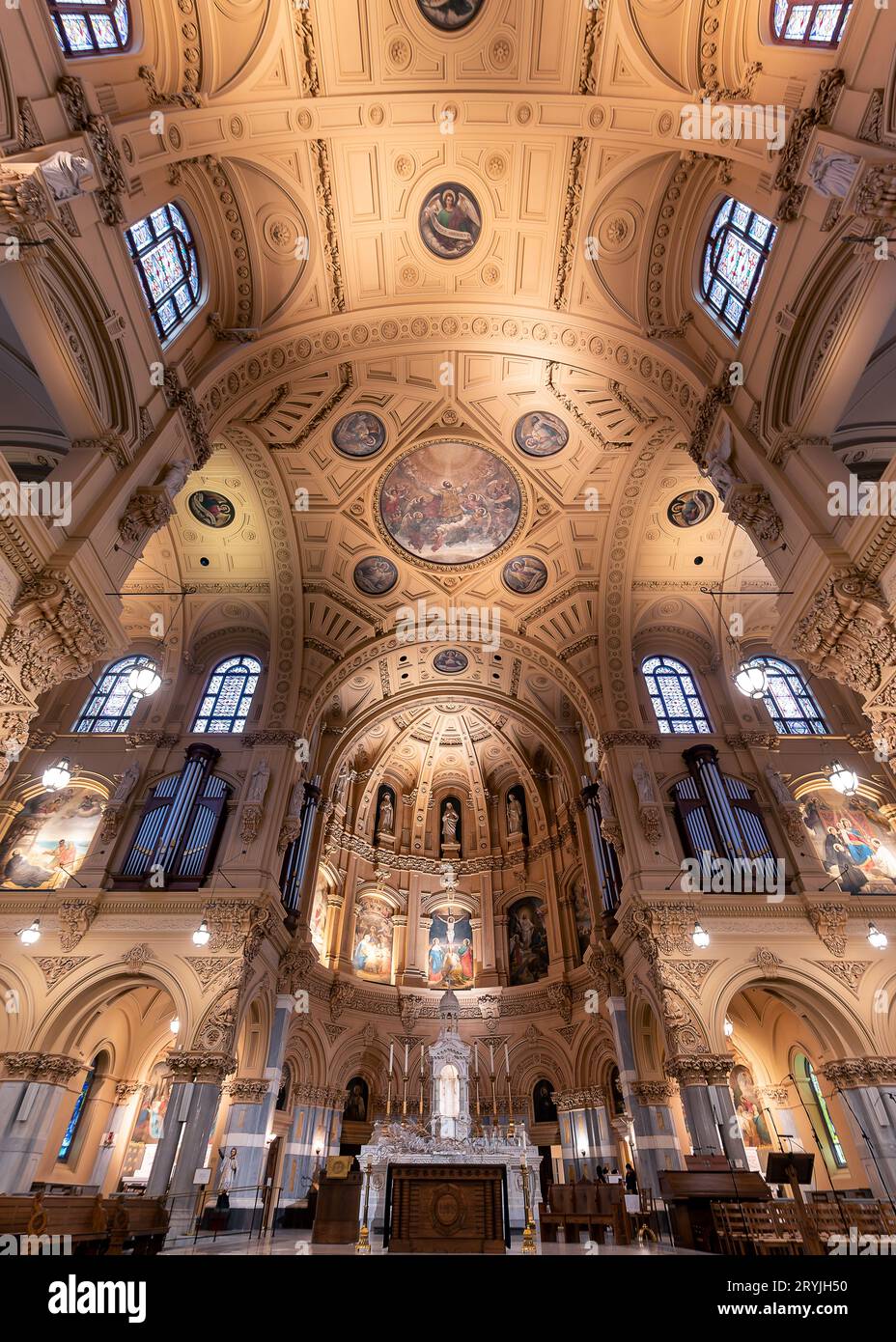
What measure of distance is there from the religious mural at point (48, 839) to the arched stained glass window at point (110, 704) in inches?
99.6

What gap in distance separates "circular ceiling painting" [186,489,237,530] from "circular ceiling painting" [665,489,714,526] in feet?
46.9

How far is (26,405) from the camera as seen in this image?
43.7 ft

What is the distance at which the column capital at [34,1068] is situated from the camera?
46.8ft

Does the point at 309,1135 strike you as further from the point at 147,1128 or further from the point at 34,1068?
the point at 34,1068

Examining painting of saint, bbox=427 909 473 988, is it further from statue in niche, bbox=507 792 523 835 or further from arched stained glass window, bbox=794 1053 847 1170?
arched stained glass window, bbox=794 1053 847 1170

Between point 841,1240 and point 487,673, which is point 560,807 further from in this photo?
point 841,1240

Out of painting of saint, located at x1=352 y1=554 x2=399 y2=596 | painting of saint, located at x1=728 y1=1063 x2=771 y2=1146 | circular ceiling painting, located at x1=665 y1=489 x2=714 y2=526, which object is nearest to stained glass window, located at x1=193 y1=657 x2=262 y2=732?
painting of saint, located at x1=352 y1=554 x2=399 y2=596

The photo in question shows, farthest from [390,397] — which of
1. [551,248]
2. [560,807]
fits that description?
[560,807]

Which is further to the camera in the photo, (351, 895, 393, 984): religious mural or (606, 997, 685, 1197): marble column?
(351, 895, 393, 984): religious mural

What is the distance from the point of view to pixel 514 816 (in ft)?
96.9

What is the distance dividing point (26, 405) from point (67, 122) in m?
5.99

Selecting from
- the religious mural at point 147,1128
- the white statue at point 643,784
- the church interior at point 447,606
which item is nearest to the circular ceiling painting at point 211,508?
the church interior at point 447,606

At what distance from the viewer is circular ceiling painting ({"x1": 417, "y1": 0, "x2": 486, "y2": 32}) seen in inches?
470

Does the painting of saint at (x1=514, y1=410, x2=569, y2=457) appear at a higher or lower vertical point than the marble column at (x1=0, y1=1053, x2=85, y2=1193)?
higher
